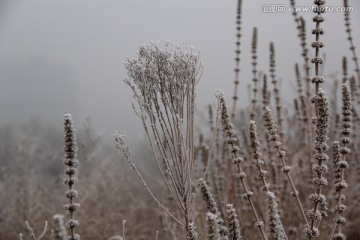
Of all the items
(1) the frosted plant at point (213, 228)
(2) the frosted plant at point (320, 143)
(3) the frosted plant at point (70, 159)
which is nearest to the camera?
(1) the frosted plant at point (213, 228)

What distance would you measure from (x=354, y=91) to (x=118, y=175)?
7.17m

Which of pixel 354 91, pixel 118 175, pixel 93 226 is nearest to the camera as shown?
pixel 354 91

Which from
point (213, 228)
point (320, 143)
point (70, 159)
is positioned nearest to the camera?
point (213, 228)

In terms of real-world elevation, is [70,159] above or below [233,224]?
above

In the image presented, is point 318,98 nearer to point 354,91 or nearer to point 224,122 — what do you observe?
point 224,122

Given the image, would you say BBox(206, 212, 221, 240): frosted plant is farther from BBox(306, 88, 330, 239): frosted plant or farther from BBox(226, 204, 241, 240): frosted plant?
BBox(306, 88, 330, 239): frosted plant

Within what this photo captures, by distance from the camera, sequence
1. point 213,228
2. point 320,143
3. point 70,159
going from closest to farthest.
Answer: point 213,228 → point 70,159 → point 320,143

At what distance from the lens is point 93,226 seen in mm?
6059

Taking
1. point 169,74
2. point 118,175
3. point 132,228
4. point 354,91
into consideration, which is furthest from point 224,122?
point 118,175

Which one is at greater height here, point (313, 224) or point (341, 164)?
point (341, 164)

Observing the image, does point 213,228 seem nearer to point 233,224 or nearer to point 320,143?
point 233,224

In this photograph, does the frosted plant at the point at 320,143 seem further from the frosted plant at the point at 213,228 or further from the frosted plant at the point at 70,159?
the frosted plant at the point at 70,159

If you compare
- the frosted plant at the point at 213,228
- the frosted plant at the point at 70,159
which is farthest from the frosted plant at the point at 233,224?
the frosted plant at the point at 70,159

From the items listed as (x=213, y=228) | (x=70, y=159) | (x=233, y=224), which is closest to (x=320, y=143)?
(x=233, y=224)
